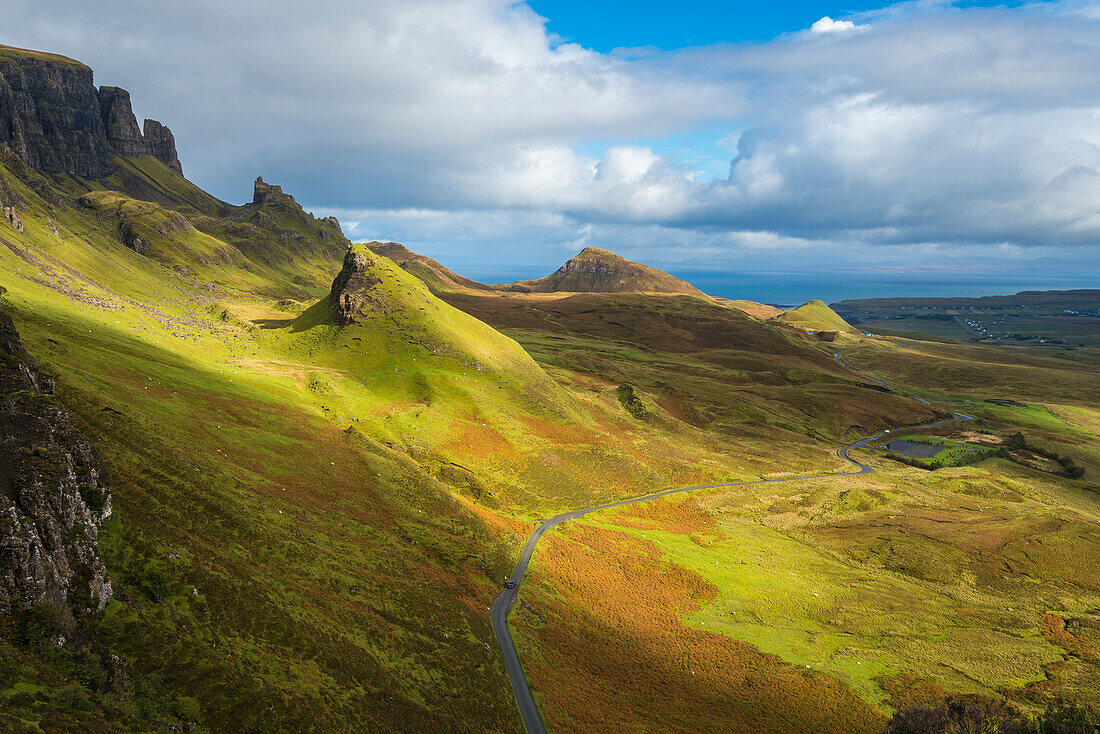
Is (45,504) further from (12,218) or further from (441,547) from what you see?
(12,218)

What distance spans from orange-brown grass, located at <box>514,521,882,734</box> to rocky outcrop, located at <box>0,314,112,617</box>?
3894 cm

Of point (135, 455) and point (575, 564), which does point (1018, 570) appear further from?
point (135, 455)

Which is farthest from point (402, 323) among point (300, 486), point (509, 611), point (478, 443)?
point (509, 611)

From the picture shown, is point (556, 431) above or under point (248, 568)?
under

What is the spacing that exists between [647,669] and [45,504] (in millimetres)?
56867

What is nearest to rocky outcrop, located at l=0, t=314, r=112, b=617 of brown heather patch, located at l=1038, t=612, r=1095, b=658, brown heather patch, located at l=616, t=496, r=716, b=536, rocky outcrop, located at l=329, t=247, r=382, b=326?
brown heather patch, located at l=616, t=496, r=716, b=536

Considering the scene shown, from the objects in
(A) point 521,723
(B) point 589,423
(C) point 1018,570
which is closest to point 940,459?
(C) point 1018,570

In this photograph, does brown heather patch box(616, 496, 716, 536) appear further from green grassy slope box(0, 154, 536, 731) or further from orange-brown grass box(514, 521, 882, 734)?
green grassy slope box(0, 154, 536, 731)

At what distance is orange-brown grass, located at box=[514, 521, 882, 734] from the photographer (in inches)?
1969

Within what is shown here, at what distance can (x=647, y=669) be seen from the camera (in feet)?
188

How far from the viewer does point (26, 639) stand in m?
23.7

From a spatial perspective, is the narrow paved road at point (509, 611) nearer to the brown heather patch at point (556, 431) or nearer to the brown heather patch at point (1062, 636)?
the brown heather patch at point (556, 431)

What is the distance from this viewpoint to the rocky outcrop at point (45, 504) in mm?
24688

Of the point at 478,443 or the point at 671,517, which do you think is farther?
the point at 478,443
